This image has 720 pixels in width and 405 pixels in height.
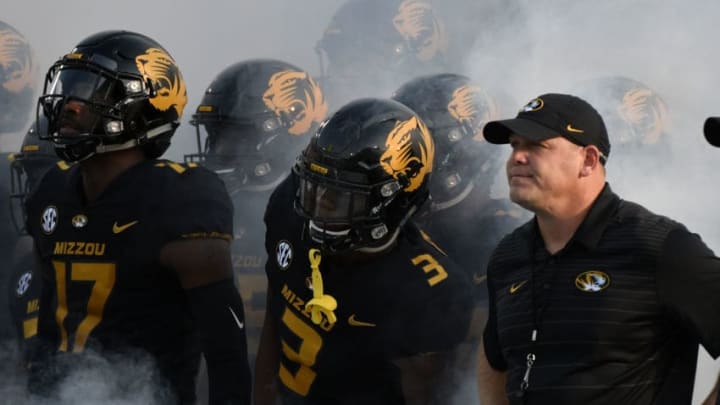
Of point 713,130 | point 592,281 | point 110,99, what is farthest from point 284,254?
point 713,130

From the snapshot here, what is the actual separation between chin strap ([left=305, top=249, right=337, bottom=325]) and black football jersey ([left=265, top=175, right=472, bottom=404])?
30mm

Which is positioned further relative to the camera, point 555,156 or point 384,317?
point 384,317

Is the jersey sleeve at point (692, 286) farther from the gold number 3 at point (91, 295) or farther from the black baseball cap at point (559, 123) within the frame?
the gold number 3 at point (91, 295)

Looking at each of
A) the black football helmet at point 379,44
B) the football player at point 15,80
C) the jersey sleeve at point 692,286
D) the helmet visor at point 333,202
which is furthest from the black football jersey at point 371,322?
the black football helmet at point 379,44

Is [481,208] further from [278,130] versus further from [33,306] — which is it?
[33,306]

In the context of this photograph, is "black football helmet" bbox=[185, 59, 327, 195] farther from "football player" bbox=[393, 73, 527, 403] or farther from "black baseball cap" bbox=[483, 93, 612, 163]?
"black baseball cap" bbox=[483, 93, 612, 163]

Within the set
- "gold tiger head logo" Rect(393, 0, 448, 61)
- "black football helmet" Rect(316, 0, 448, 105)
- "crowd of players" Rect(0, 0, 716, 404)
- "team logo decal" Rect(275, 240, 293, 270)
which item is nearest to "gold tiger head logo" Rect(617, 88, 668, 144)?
"black football helmet" Rect(316, 0, 448, 105)

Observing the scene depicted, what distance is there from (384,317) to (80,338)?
0.87m

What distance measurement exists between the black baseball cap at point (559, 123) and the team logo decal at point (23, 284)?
2462mm

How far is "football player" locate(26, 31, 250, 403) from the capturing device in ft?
11.0

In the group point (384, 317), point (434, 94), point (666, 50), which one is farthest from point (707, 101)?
point (384, 317)

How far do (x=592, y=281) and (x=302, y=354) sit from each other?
96 cm

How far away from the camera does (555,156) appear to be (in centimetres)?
288

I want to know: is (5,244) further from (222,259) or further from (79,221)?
(222,259)
